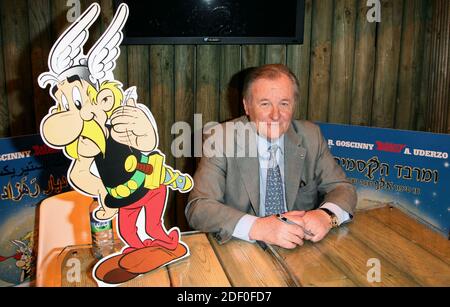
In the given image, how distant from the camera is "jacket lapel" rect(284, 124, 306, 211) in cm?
180

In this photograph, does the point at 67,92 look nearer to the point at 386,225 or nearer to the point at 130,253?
the point at 130,253

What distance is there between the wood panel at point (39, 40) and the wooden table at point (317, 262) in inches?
57.6

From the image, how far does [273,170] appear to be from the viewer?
1.78 meters

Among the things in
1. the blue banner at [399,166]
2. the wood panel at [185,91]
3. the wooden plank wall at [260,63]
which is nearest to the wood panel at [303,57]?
the wooden plank wall at [260,63]

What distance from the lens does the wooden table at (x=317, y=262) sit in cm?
114

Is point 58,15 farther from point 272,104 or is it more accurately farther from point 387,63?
point 387,63

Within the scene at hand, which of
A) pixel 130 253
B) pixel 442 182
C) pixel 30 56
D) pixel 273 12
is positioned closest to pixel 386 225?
pixel 130 253

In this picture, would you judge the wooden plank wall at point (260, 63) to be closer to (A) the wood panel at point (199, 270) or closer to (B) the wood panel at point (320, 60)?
(B) the wood panel at point (320, 60)

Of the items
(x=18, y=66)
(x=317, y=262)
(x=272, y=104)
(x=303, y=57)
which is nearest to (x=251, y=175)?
(x=272, y=104)

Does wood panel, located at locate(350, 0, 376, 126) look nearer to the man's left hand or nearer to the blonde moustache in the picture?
the man's left hand

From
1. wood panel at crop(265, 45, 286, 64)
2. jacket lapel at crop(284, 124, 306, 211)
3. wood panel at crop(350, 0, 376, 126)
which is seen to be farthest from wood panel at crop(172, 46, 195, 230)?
wood panel at crop(350, 0, 376, 126)

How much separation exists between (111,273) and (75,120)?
0.45 meters

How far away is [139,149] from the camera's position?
1204 mm

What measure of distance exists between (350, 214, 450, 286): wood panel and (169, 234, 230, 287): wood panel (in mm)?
525
